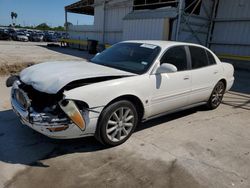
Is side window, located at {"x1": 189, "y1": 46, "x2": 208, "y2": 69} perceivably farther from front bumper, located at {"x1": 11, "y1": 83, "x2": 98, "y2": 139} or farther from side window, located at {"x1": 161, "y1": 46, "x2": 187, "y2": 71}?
front bumper, located at {"x1": 11, "y1": 83, "x2": 98, "y2": 139}

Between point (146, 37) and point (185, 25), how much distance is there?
2.49 m

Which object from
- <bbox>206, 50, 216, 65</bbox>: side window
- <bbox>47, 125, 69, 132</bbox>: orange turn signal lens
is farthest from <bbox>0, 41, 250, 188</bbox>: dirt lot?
<bbox>206, 50, 216, 65</bbox>: side window

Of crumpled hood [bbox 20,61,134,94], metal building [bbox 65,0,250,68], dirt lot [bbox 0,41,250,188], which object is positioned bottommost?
dirt lot [bbox 0,41,250,188]

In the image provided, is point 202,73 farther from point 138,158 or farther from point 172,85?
point 138,158

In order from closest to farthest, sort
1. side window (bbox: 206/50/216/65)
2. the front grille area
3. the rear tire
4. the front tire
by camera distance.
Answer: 1. the front grille area
2. the front tire
3. side window (bbox: 206/50/216/65)
4. the rear tire

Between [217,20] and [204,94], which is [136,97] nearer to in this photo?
[204,94]

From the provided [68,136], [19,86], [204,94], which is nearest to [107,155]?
[68,136]

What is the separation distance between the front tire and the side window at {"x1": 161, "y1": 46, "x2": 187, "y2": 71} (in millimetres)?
1087

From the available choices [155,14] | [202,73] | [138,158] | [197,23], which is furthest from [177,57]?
[197,23]

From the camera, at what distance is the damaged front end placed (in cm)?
282

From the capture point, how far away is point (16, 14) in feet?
238

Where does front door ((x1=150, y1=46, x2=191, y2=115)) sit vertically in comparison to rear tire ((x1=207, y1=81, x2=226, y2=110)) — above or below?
above

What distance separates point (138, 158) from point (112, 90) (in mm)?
993

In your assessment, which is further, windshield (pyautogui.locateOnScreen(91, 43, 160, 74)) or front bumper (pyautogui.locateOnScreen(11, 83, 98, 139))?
windshield (pyautogui.locateOnScreen(91, 43, 160, 74))
